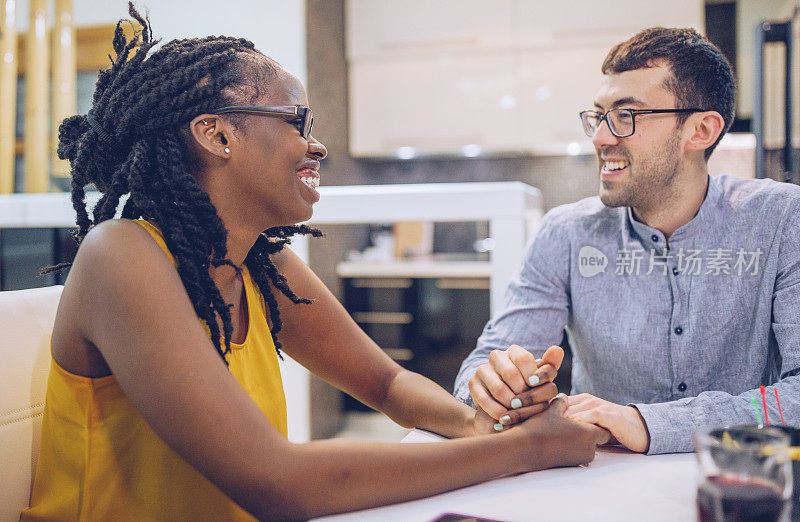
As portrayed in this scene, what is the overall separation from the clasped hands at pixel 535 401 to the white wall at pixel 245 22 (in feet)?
8.79

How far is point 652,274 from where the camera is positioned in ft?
4.33

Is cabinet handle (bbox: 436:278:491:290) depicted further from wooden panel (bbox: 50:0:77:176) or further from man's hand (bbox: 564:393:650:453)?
man's hand (bbox: 564:393:650:453)

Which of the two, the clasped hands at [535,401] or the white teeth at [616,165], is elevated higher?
the white teeth at [616,165]

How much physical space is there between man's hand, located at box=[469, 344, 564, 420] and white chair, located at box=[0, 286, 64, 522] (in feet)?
2.18

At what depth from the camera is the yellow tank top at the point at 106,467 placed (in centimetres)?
91

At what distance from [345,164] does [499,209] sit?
2.57 metres

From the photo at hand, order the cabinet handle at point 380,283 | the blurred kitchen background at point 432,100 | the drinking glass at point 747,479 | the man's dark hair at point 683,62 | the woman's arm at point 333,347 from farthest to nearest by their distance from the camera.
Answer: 1. the cabinet handle at point 380,283
2. the blurred kitchen background at point 432,100
3. the man's dark hair at point 683,62
4. the woman's arm at point 333,347
5. the drinking glass at point 747,479

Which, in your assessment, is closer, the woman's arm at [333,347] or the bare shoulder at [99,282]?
the bare shoulder at [99,282]

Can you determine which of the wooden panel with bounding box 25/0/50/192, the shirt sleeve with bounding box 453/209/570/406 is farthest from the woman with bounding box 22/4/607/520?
the wooden panel with bounding box 25/0/50/192

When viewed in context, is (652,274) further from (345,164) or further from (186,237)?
(345,164)

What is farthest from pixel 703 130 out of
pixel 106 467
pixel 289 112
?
pixel 106 467

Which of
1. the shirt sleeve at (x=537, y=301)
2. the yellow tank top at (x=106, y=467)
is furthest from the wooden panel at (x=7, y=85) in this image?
the shirt sleeve at (x=537, y=301)

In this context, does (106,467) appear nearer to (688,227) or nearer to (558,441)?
(558,441)

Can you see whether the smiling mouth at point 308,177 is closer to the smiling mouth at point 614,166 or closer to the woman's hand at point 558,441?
the woman's hand at point 558,441
